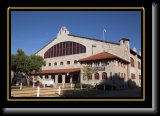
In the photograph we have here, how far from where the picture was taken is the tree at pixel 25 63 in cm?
1447

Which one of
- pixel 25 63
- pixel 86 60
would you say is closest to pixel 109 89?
pixel 86 60

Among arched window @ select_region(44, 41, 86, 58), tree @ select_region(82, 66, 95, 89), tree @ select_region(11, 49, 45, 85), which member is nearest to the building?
arched window @ select_region(44, 41, 86, 58)

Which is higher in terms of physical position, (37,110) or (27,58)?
(27,58)

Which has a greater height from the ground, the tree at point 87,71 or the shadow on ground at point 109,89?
the tree at point 87,71

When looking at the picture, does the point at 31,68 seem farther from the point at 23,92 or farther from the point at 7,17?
the point at 7,17

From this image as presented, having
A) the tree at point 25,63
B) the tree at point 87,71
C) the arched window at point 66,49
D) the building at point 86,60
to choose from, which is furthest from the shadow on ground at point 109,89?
the tree at point 25,63

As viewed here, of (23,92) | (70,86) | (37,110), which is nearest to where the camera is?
(37,110)

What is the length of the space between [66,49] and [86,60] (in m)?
1.14

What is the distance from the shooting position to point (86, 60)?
1546 centimetres

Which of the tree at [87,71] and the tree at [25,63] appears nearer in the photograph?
the tree at [25,63]

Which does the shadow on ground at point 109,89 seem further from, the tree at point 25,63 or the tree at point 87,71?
the tree at point 25,63
